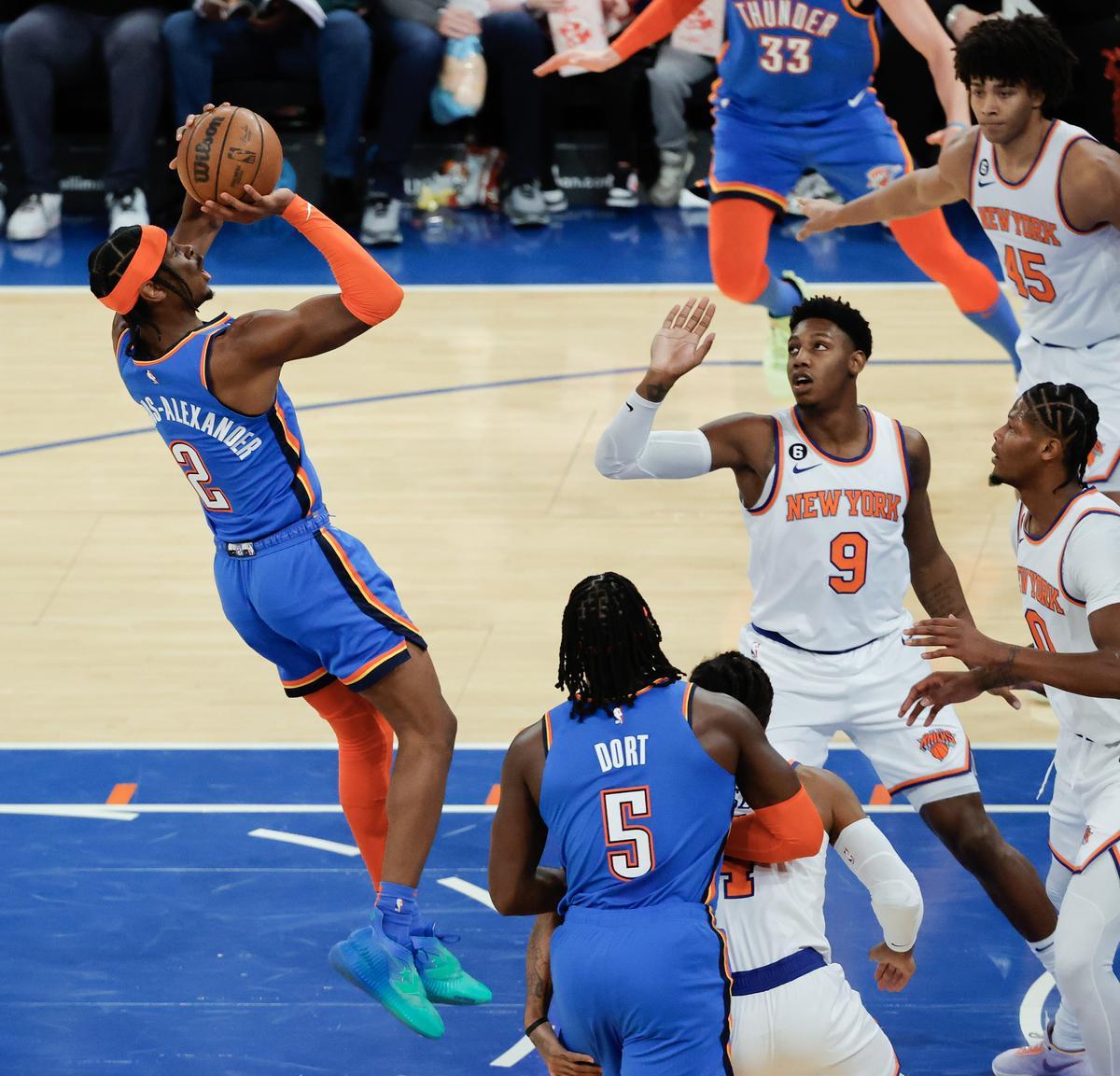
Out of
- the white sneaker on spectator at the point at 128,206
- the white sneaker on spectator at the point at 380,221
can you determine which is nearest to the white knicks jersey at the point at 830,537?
the white sneaker on spectator at the point at 380,221

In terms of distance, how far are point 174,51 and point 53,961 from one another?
8975 millimetres

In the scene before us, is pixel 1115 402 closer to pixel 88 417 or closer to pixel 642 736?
pixel 642 736

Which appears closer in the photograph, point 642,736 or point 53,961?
point 642,736

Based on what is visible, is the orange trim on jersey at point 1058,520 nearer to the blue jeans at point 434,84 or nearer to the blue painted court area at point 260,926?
the blue painted court area at point 260,926

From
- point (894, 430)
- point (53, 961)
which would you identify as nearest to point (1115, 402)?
point (894, 430)

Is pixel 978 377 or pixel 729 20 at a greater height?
pixel 729 20

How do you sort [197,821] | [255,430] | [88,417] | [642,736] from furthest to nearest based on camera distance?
1. [88,417]
2. [197,821]
3. [255,430]
4. [642,736]

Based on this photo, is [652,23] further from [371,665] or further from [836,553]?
[371,665]

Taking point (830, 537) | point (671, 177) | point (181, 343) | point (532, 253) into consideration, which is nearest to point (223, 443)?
point (181, 343)

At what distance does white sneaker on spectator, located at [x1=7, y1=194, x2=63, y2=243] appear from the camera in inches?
531

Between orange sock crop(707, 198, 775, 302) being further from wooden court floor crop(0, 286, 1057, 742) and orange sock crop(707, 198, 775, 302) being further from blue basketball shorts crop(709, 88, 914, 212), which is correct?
wooden court floor crop(0, 286, 1057, 742)

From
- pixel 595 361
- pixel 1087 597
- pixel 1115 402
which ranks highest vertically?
pixel 1087 597

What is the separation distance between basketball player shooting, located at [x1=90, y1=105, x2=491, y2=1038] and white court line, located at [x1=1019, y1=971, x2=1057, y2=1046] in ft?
4.66

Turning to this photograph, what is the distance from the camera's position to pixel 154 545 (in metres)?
8.49
